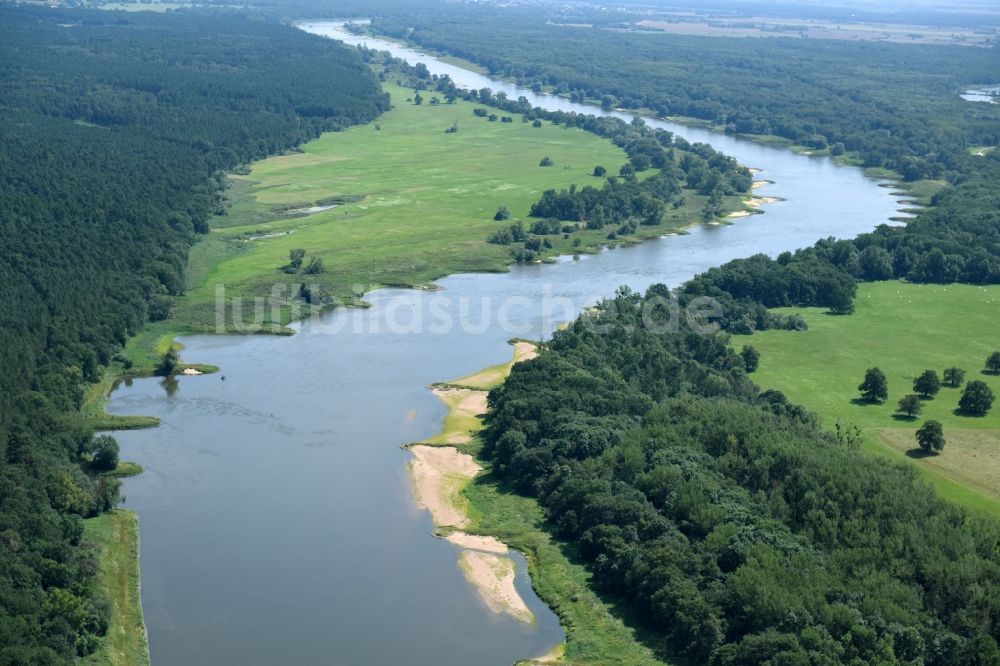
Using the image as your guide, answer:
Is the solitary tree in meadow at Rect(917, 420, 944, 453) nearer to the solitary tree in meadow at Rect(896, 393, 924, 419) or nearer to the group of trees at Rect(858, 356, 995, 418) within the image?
the solitary tree in meadow at Rect(896, 393, 924, 419)

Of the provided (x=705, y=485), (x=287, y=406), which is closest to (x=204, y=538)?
(x=287, y=406)

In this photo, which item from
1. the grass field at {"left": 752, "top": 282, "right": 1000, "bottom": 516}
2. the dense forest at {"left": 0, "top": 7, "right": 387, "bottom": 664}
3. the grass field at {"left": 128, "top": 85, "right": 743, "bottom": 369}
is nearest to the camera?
the dense forest at {"left": 0, "top": 7, "right": 387, "bottom": 664}

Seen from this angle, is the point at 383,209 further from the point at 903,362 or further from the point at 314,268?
the point at 903,362

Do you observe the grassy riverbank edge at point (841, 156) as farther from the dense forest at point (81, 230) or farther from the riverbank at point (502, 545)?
the riverbank at point (502, 545)

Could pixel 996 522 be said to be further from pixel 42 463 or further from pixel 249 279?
pixel 249 279

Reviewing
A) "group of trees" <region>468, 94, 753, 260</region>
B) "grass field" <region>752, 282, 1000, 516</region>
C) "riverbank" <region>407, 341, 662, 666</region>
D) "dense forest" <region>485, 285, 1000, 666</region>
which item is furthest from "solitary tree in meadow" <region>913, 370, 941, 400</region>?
"group of trees" <region>468, 94, 753, 260</region>

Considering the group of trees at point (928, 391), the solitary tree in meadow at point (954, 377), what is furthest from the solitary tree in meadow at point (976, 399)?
the solitary tree in meadow at point (954, 377)

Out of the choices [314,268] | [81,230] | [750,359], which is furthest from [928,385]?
[81,230]
